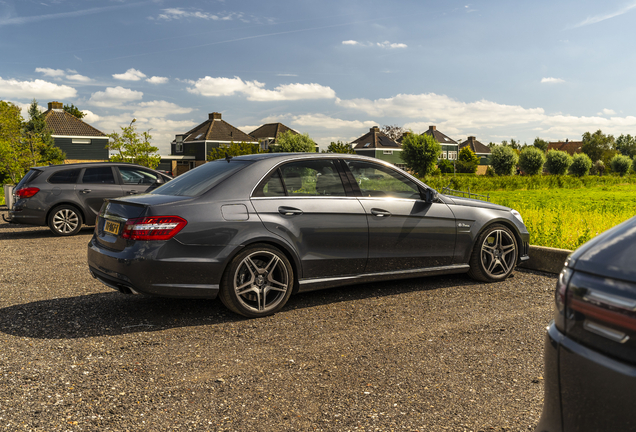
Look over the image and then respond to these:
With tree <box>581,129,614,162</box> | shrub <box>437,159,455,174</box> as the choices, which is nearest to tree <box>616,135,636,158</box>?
tree <box>581,129,614,162</box>

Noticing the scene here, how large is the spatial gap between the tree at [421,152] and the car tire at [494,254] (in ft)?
193

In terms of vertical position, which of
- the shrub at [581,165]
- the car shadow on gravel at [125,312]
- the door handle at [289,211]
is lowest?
the car shadow on gravel at [125,312]

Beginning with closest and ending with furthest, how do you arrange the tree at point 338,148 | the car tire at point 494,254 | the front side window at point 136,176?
the car tire at point 494,254
the front side window at point 136,176
the tree at point 338,148

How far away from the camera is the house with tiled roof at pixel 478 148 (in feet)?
343

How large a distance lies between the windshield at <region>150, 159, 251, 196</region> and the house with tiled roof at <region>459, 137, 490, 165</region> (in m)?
105

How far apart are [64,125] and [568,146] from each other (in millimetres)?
118155

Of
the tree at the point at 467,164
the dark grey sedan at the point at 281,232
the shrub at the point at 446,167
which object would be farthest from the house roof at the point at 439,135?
the dark grey sedan at the point at 281,232

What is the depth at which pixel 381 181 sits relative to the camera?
17.8 ft

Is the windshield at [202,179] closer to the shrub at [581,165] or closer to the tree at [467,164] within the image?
the shrub at [581,165]

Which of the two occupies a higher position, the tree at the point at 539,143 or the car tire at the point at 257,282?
the tree at the point at 539,143

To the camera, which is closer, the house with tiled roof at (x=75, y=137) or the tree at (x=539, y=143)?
the house with tiled roof at (x=75, y=137)

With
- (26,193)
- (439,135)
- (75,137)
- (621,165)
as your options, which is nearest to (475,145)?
(439,135)

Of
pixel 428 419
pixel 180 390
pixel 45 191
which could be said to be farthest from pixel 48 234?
pixel 428 419

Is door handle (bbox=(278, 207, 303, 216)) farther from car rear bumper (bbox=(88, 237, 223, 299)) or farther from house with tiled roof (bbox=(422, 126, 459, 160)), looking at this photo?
house with tiled roof (bbox=(422, 126, 459, 160))
